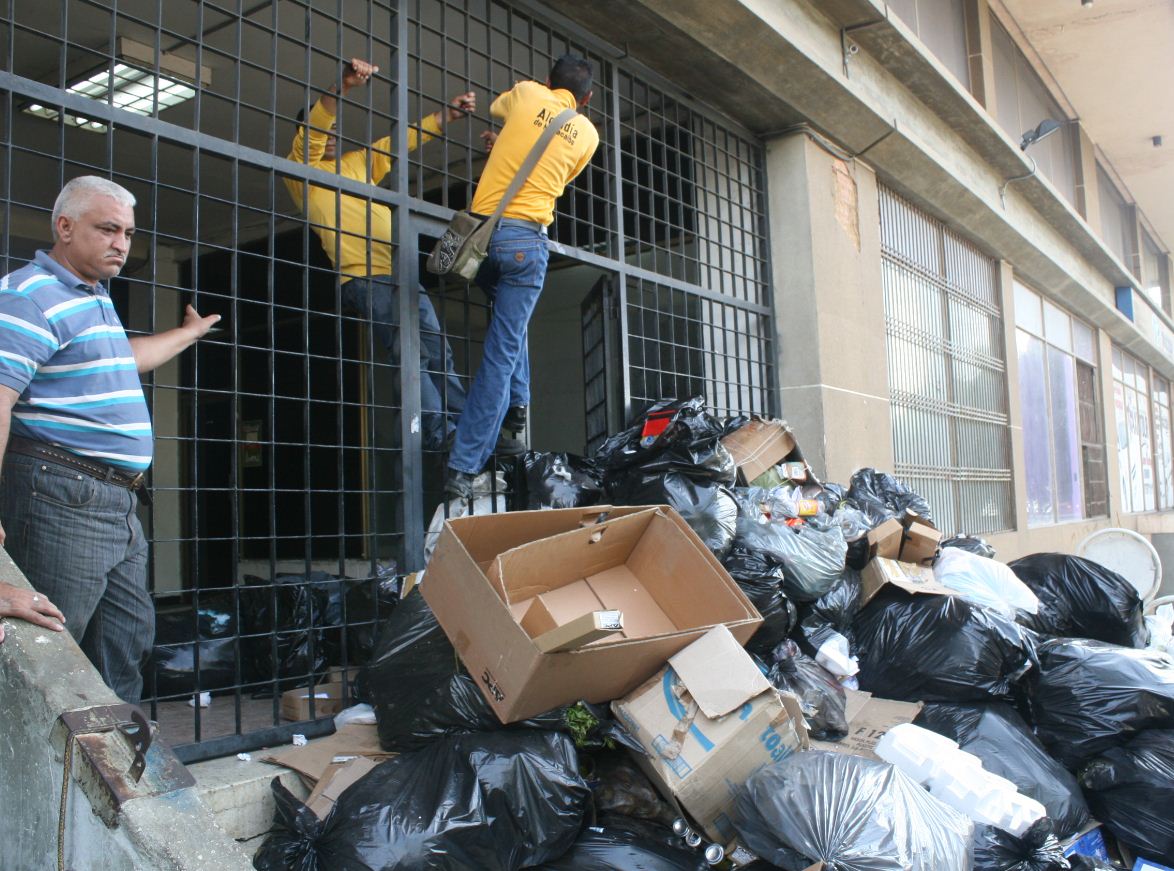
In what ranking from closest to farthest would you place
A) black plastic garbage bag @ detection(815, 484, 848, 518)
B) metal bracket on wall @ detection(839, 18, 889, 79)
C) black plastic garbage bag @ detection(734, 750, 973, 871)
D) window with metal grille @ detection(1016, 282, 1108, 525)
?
black plastic garbage bag @ detection(734, 750, 973, 871), black plastic garbage bag @ detection(815, 484, 848, 518), metal bracket on wall @ detection(839, 18, 889, 79), window with metal grille @ detection(1016, 282, 1108, 525)

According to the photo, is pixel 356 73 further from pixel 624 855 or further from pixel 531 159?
pixel 624 855

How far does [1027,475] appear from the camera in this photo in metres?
10.2

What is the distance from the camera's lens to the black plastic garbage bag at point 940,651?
3.85 m

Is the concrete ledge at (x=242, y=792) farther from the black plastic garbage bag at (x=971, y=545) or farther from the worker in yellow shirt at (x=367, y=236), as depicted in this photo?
the black plastic garbage bag at (x=971, y=545)

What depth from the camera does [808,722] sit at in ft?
11.6

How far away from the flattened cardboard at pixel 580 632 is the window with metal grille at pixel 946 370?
17.9ft

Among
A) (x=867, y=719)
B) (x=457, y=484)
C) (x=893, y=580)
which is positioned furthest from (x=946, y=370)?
(x=457, y=484)

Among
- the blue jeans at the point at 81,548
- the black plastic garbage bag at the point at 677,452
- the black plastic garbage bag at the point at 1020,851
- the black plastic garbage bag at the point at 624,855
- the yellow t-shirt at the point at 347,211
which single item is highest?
the yellow t-shirt at the point at 347,211

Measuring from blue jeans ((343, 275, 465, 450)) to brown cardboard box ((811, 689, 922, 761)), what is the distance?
2.01 meters

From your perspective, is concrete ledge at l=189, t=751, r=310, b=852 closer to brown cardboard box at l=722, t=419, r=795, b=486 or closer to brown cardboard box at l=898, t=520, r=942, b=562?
brown cardboard box at l=722, t=419, r=795, b=486

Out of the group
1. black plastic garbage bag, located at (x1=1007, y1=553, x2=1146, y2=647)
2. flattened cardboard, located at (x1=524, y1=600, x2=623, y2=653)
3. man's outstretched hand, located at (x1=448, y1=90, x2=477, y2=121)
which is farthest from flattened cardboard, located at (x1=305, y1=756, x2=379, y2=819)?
black plastic garbage bag, located at (x1=1007, y1=553, x2=1146, y2=647)

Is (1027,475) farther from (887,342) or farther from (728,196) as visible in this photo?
(728,196)

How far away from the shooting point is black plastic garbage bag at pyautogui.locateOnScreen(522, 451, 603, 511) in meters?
4.28

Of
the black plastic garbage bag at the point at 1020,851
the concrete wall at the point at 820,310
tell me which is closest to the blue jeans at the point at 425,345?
the black plastic garbage bag at the point at 1020,851
